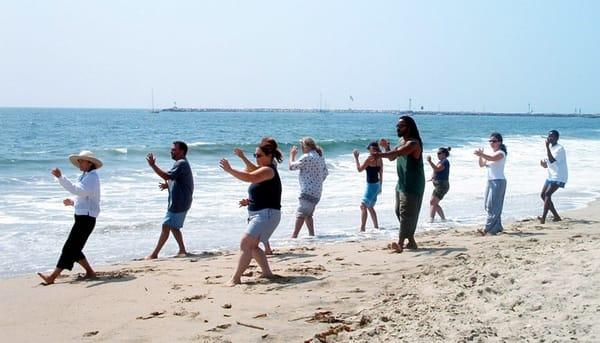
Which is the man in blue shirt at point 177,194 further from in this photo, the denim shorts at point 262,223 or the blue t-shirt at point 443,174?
the blue t-shirt at point 443,174

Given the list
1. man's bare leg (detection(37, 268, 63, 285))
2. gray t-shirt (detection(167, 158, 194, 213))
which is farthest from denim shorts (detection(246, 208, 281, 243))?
gray t-shirt (detection(167, 158, 194, 213))

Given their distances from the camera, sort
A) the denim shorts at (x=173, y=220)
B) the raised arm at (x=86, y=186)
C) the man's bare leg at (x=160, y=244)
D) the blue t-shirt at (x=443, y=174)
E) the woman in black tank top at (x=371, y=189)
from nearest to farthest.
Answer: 1. the raised arm at (x=86, y=186)
2. the man's bare leg at (x=160, y=244)
3. the denim shorts at (x=173, y=220)
4. the woman in black tank top at (x=371, y=189)
5. the blue t-shirt at (x=443, y=174)

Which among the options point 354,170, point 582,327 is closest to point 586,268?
point 582,327

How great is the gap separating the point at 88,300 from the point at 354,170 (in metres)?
18.0

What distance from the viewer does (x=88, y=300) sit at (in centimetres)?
650

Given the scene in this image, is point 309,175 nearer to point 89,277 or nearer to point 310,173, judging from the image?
point 310,173

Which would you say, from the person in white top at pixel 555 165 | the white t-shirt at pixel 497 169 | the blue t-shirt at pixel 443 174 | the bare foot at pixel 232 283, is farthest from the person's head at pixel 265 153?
the person in white top at pixel 555 165

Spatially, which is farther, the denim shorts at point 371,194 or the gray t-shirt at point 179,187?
the denim shorts at point 371,194

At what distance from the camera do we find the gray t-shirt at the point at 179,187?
9.16 metres

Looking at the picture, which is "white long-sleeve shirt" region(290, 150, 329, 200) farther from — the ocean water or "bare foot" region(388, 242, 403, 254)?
"bare foot" region(388, 242, 403, 254)

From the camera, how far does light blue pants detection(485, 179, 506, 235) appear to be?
10.0m

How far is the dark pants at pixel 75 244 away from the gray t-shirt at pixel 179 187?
1855mm

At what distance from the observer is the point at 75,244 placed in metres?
7.39

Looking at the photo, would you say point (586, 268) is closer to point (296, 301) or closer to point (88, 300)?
point (296, 301)
